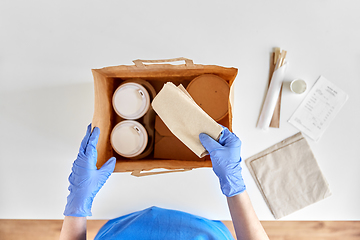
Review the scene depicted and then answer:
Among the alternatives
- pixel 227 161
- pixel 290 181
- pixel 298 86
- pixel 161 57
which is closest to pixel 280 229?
pixel 290 181

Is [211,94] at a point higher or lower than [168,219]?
higher

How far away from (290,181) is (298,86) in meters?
0.39

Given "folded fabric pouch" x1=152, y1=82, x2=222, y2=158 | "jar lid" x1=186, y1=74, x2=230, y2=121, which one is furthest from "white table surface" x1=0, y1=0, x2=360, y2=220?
"folded fabric pouch" x1=152, y1=82, x2=222, y2=158

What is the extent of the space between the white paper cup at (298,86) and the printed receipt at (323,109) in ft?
0.18

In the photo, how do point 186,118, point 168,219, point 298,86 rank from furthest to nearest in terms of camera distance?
point 298,86 < point 168,219 < point 186,118

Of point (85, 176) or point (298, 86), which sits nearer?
point (85, 176)

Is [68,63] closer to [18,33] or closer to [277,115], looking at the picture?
[18,33]

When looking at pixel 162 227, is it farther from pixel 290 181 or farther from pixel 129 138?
pixel 290 181

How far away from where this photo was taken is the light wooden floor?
3.36 feet

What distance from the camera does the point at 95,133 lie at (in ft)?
2.65

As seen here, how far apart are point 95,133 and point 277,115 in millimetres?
706

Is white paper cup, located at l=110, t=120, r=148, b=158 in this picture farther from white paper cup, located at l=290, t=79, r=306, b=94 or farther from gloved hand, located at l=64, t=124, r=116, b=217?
white paper cup, located at l=290, t=79, r=306, b=94

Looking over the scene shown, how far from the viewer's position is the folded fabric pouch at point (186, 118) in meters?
0.73

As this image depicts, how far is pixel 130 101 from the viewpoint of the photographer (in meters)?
0.89
